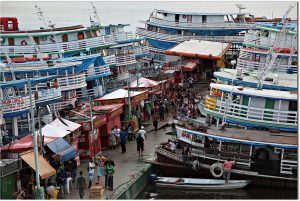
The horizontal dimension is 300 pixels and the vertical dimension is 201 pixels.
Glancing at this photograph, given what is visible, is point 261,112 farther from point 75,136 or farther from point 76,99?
point 76,99

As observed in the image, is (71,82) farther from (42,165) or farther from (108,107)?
(42,165)

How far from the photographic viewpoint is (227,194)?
26.2m

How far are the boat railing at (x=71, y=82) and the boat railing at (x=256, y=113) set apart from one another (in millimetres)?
10230

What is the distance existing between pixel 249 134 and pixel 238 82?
7.06 meters

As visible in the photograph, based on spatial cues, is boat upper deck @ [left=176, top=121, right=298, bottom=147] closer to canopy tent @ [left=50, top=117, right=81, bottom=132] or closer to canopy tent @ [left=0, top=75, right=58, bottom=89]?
canopy tent @ [left=50, top=117, right=81, bottom=132]

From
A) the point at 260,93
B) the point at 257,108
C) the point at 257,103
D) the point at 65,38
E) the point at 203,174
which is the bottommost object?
the point at 203,174

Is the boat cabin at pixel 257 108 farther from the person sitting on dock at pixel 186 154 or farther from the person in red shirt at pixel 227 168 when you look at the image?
the person in red shirt at pixel 227 168

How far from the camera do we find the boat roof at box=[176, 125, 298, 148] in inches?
1034

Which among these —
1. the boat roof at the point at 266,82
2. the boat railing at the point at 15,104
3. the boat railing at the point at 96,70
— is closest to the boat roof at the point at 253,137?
the boat roof at the point at 266,82

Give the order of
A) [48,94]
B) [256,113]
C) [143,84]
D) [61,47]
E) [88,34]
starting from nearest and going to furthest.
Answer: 1. [256,113]
2. [48,94]
3. [143,84]
4. [61,47]
5. [88,34]

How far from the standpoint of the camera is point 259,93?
92.7 feet

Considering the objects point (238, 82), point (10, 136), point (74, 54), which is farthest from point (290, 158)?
point (74, 54)

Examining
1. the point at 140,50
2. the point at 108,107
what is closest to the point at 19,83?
the point at 108,107

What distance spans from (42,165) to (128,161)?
6.04 m
